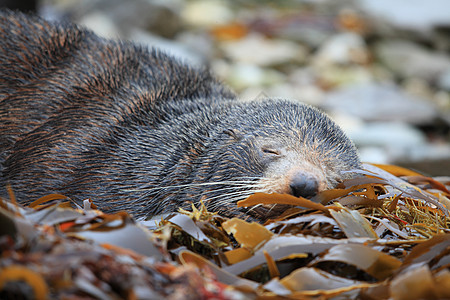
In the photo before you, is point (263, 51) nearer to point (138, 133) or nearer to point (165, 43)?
point (165, 43)

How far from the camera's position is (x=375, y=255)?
2512 millimetres

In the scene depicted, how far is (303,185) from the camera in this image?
10.1 feet

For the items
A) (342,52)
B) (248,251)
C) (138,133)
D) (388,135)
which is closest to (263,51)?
(342,52)

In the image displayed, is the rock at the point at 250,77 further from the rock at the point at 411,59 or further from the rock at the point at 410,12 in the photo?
the rock at the point at 410,12

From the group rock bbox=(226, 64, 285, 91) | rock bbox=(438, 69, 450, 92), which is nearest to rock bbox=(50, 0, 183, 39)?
rock bbox=(226, 64, 285, 91)

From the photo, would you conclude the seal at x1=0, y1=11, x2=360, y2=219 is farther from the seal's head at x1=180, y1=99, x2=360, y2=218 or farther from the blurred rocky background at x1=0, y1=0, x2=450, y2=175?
the blurred rocky background at x1=0, y1=0, x2=450, y2=175

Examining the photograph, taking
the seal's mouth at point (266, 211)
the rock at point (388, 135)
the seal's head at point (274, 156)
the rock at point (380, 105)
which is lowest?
the seal's mouth at point (266, 211)

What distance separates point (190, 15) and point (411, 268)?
15.3 metres

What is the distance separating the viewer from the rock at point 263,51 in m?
14.1

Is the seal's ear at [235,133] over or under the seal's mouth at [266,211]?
over

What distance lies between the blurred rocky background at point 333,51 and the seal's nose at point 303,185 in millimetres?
6816

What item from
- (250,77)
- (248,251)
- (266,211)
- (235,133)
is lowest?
(248,251)

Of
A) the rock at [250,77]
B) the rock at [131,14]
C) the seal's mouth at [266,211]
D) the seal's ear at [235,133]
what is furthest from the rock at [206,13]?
the seal's mouth at [266,211]

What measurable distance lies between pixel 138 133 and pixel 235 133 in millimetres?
795
